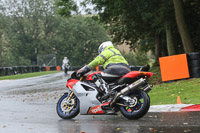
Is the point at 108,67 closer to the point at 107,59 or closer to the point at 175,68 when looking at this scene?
the point at 107,59

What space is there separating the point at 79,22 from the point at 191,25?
6201 cm

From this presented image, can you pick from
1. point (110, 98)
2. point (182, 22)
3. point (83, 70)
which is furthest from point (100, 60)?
point (182, 22)

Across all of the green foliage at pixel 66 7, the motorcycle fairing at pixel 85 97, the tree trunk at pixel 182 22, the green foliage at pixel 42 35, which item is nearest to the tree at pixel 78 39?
the green foliage at pixel 42 35

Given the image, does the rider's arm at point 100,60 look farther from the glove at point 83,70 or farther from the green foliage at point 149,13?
the green foliage at point 149,13

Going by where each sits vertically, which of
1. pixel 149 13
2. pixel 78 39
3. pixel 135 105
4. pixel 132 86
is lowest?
pixel 135 105

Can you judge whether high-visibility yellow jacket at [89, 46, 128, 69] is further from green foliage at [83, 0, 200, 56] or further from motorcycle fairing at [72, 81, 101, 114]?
green foliage at [83, 0, 200, 56]

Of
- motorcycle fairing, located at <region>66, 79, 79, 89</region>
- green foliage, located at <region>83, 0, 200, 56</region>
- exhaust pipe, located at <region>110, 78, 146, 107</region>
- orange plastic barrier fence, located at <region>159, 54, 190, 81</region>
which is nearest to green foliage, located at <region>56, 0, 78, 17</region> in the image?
green foliage, located at <region>83, 0, 200, 56</region>

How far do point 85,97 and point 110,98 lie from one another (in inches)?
24.6

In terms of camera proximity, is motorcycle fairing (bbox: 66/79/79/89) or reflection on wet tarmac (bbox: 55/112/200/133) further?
motorcycle fairing (bbox: 66/79/79/89)

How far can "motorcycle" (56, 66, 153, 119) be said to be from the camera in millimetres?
8133

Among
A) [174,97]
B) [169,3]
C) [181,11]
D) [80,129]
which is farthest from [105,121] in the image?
[169,3]

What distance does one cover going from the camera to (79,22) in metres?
88.4

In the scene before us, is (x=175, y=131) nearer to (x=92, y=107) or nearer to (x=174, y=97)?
(x=92, y=107)

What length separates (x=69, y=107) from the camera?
30.5 ft
